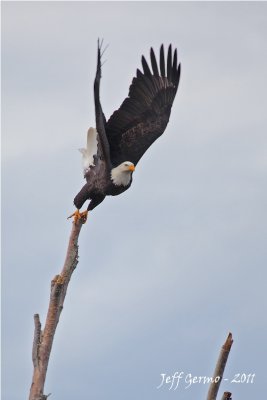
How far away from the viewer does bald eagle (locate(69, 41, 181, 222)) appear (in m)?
12.2

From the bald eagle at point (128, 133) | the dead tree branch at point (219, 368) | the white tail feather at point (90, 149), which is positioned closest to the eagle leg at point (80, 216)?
the bald eagle at point (128, 133)

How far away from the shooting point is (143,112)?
13.6m

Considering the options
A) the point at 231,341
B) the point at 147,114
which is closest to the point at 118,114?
the point at 147,114

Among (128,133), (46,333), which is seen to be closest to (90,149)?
(128,133)

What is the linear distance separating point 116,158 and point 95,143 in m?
0.41

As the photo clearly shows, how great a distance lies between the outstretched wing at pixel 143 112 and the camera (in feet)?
43.1

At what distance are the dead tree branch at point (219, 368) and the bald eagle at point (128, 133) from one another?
16.5ft

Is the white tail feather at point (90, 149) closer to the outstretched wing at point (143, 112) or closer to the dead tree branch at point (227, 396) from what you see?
the outstretched wing at point (143, 112)

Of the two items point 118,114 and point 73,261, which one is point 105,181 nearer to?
point 118,114

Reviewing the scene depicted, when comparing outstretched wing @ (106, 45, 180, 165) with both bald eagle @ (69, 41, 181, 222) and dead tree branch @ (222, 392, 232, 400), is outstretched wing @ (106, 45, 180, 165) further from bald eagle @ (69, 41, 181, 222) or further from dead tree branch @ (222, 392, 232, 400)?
dead tree branch @ (222, 392, 232, 400)

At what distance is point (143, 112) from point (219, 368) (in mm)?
7748

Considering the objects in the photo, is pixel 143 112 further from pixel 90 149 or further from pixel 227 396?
pixel 227 396

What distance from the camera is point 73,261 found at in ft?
31.0

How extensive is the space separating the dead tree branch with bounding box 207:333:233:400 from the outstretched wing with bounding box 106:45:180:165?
21.5ft
